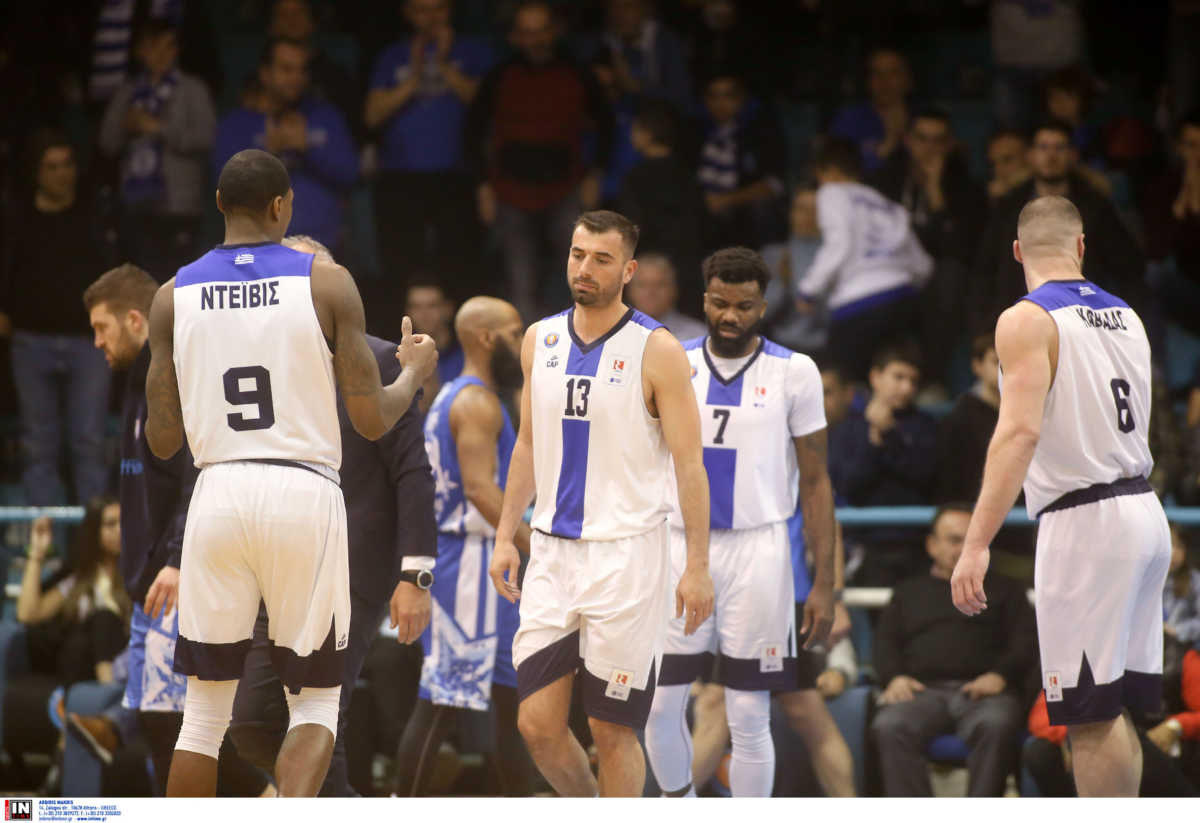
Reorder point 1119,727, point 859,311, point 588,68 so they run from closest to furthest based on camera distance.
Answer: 1. point 1119,727
2. point 859,311
3. point 588,68

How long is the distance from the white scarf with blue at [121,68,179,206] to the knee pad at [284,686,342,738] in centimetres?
624

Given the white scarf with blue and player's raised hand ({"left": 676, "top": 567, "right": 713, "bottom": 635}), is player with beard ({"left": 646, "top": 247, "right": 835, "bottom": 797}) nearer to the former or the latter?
player's raised hand ({"left": 676, "top": 567, "right": 713, "bottom": 635})

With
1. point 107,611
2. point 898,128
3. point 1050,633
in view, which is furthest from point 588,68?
point 1050,633

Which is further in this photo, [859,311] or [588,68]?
[588,68]

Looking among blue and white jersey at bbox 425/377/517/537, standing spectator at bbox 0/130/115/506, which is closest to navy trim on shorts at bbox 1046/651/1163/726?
blue and white jersey at bbox 425/377/517/537

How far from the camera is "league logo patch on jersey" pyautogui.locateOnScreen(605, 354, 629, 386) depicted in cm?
562

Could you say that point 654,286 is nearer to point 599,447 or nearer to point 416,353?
point 599,447

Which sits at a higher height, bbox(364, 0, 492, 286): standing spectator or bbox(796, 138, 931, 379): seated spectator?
bbox(364, 0, 492, 286): standing spectator

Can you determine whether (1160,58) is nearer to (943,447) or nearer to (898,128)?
(898,128)

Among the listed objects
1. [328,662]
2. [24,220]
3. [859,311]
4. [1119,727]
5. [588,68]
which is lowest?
[1119,727]

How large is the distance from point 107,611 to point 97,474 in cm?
163

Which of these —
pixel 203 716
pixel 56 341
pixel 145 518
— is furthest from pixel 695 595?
pixel 56 341

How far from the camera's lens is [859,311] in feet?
31.4

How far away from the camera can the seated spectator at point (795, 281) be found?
33.2 ft
